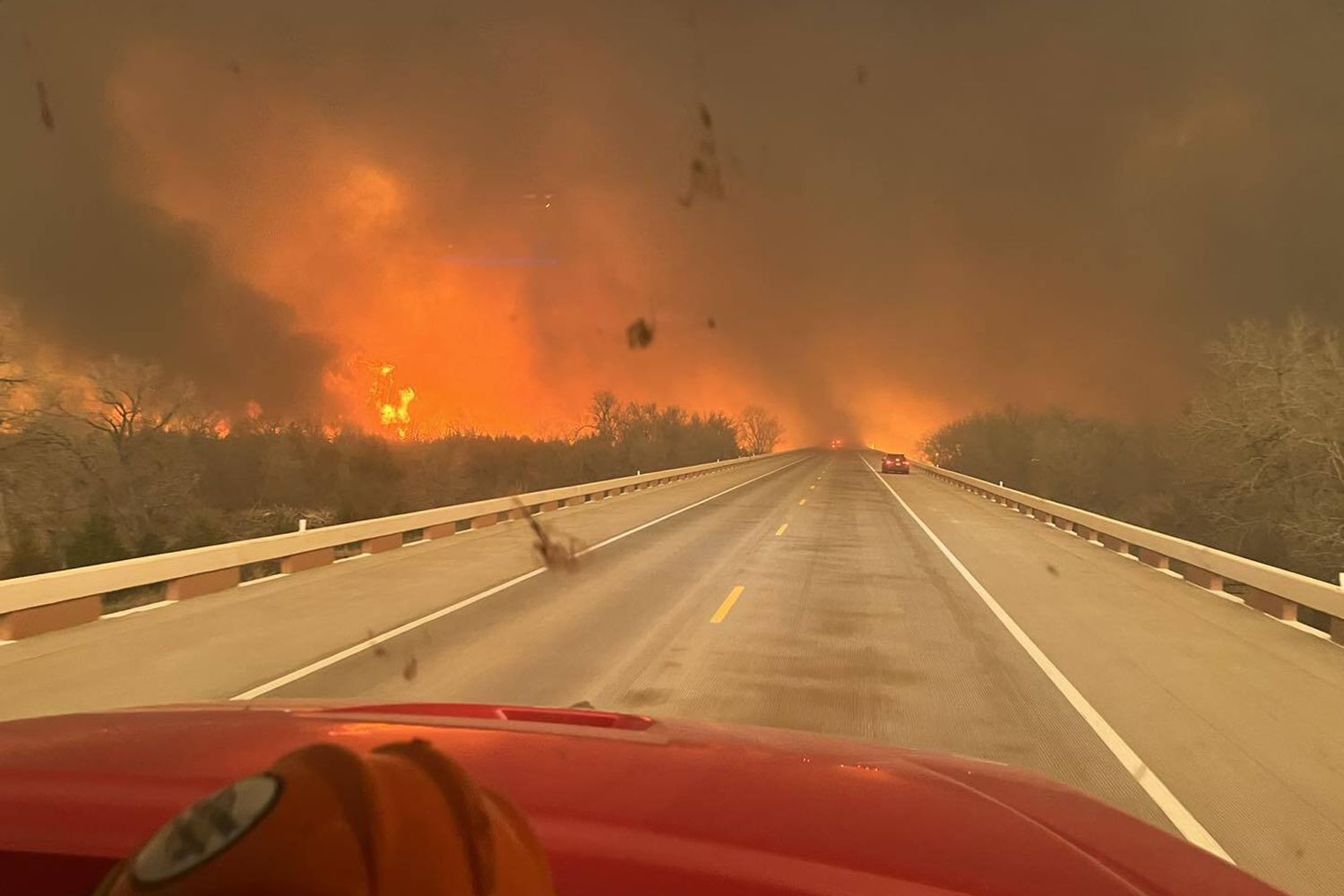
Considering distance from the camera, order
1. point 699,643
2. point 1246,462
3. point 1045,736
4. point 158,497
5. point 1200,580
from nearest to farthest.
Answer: point 1045,736, point 699,643, point 1200,580, point 158,497, point 1246,462

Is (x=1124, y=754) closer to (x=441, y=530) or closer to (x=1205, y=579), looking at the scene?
(x=1205, y=579)

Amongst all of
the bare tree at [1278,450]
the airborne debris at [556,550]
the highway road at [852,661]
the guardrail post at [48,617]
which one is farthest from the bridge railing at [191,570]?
the bare tree at [1278,450]

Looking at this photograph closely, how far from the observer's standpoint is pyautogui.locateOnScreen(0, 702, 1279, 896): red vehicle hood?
2141 millimetres

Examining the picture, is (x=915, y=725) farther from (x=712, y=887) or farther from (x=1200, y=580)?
(x=1200, y=580)

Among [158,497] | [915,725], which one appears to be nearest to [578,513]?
[158,497]

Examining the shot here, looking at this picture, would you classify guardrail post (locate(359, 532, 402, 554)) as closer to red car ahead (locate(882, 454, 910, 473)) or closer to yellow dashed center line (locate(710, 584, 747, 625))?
yellow dashed center line (locate(710, 584, 747, 625))

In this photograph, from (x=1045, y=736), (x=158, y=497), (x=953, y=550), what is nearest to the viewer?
(x=1045, y=736)

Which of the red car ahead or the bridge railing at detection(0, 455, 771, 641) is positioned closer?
the bridge railing at detection(0, 455, 771, 641)

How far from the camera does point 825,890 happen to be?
1.99 metres


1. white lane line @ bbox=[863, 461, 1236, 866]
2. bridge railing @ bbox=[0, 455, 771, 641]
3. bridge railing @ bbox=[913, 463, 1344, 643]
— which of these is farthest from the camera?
bridge railing @ bbox=[913, 463, 1344, 643]

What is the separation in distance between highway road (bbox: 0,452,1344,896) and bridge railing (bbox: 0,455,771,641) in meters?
0.39

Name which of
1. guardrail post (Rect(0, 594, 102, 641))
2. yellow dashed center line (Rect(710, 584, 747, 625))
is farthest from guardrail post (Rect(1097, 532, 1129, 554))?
guardrail post (Rect(0, 594, 102, 641))

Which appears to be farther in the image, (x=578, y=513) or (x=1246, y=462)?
(x=1246, y=462)

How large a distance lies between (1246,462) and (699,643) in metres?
30.5
